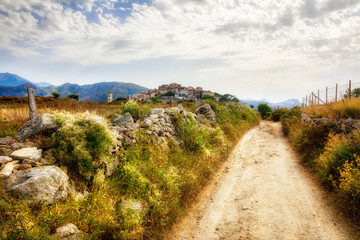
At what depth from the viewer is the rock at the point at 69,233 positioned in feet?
10.3

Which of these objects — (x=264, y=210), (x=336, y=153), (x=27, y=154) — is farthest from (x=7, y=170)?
(x=336, y=153)

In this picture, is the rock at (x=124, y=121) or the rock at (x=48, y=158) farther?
the rock at (x=124, y=121)

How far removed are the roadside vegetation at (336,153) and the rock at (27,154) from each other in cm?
818

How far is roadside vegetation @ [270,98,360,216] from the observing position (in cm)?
535

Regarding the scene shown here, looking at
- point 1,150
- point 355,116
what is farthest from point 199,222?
point 355,116

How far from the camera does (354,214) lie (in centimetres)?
486

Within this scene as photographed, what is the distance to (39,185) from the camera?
3.54m

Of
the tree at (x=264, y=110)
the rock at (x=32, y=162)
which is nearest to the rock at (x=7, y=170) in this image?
the rock at (x=32, y=162)

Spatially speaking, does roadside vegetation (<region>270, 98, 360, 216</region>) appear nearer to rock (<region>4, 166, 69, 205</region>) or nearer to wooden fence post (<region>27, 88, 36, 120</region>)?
rock (<region>4, 166, 69, 205</region>)

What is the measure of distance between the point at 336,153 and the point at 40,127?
1005 cm

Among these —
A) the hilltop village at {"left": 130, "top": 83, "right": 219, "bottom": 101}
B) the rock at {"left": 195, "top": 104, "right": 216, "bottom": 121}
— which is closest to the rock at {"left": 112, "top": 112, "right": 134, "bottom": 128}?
the rock at {"left": 195, "top": 104, "right": 216, "bottom": 121}

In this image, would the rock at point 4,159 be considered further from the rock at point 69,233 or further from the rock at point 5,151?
the rock at point 69,233

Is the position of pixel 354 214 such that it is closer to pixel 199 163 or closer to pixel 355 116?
pixel 199 163

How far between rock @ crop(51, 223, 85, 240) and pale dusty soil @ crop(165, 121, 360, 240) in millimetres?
2175
